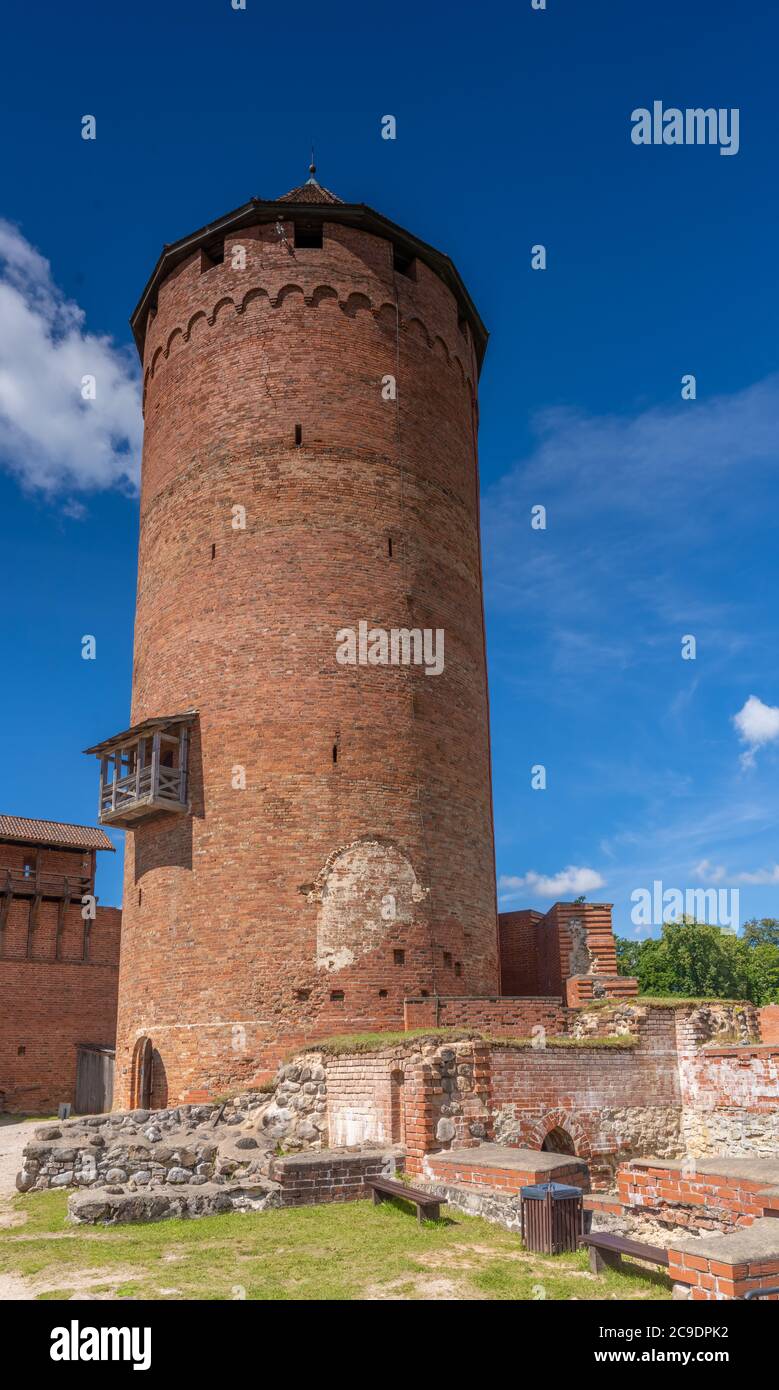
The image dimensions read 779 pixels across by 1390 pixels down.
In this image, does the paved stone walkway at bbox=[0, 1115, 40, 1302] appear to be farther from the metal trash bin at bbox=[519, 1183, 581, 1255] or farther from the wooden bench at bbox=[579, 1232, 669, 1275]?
the wooden bench at bbox=[579, 1232, 669, 1275]

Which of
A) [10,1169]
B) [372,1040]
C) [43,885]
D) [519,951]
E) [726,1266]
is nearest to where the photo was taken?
[726,1266]

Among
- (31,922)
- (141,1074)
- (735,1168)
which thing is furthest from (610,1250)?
(31,922)

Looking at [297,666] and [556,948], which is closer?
[297,666]

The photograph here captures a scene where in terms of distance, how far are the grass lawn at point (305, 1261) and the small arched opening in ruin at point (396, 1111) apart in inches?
65.3

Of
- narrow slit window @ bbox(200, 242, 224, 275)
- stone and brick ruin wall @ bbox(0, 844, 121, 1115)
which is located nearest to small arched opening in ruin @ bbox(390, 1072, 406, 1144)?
narrow slit window @ bbox(200, 242, 224, 275)

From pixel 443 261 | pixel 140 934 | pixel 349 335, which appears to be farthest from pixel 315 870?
pixel 443 261

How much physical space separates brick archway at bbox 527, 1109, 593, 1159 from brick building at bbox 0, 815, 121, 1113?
716 inches

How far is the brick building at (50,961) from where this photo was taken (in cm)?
2861

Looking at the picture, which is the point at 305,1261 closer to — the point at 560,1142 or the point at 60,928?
the point at 560,1142

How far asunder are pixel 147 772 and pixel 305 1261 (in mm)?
10312

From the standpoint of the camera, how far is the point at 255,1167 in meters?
11.9

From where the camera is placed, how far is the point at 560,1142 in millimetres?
13258

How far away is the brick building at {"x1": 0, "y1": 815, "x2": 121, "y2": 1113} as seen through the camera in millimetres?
28609

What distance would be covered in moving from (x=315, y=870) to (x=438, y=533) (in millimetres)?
7031
